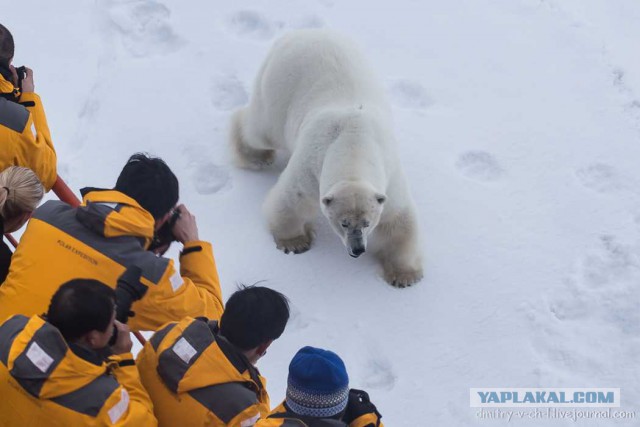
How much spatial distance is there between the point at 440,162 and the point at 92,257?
9.79 ft

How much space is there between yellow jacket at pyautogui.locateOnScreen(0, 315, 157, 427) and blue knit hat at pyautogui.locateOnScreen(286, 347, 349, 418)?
1.73 ft

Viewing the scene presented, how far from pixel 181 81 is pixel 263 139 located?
42.0 inches

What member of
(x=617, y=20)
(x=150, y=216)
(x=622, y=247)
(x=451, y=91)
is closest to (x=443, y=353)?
(x=622, y=247)

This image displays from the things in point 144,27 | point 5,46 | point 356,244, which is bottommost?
point 356,244

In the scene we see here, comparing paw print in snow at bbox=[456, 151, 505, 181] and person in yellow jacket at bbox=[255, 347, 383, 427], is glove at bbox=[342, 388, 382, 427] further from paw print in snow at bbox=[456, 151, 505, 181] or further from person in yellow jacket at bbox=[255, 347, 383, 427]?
paw print in snow at bbox=[456, 151, 505, 181]

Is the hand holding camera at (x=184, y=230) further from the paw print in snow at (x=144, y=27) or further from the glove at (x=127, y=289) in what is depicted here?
the paw print in snow at (x=144, y=27)

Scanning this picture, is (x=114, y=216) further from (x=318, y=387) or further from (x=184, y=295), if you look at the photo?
(x=318, y=387)

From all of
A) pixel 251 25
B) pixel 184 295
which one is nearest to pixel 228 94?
pixel 251 25

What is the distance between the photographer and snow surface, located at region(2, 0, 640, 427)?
3.88 metres

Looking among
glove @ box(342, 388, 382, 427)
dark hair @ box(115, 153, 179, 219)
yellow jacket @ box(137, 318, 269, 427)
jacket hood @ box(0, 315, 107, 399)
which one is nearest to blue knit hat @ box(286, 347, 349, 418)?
glove @ box(342, 388, 382, 427)

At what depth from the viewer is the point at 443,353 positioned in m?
3.91

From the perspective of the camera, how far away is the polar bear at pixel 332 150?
3.97 metres

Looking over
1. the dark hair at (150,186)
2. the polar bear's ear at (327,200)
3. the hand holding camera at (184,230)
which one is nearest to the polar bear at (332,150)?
the polar bear's ear at (327,200)

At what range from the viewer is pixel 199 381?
7.63 ft
